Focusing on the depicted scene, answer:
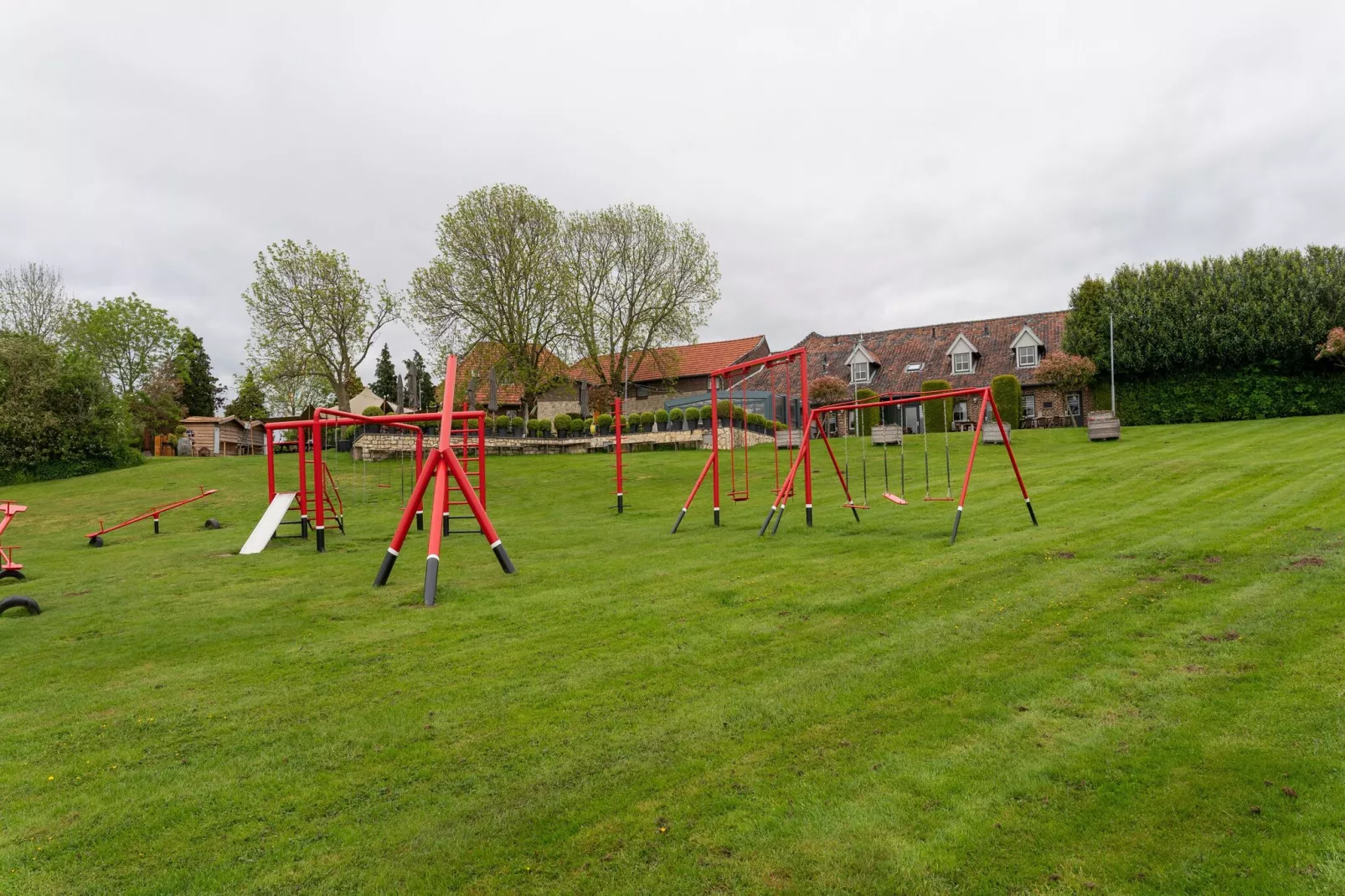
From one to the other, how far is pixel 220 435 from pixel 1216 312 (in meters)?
64.3

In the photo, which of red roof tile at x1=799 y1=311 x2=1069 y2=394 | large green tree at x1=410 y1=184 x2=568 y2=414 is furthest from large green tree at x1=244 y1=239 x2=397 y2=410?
red roof tile at x1=799 y1=311 x2=1069 y2=394

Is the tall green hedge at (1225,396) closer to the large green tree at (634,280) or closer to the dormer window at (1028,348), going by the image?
the dormer window at (1028,348)

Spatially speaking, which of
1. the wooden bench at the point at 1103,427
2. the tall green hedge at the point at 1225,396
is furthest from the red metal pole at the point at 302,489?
the tall green hedge at the point at 1225,396

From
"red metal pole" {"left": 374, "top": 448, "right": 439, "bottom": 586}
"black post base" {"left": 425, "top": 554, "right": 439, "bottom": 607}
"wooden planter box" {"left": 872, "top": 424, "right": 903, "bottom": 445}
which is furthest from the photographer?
"wooden planter box" {"left": 872, "top": 424, "right": 903, "bottom": 445}

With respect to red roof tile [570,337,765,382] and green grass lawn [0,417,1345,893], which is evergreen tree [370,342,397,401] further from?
green grass lawn [0,417,1345,893]

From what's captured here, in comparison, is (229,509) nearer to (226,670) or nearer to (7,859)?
(226,670)

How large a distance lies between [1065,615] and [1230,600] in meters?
1.58

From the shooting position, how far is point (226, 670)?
21.1 feet

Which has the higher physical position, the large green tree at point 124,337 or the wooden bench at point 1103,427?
the large green tree at point 124,337

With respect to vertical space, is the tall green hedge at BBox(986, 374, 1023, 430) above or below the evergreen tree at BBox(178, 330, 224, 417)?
below

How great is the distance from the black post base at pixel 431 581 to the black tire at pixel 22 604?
4.59 metres

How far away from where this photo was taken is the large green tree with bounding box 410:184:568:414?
3853cm

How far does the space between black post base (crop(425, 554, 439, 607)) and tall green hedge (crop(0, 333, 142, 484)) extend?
31.5 m

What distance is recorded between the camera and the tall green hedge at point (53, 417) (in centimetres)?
3075
